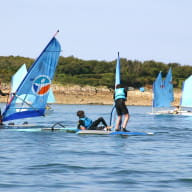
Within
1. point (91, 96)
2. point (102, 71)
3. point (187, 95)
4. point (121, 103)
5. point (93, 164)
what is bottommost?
point (93, 164)

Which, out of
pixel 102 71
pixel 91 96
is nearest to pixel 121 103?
pixel 91 96

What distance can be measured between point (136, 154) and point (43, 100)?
8800mm

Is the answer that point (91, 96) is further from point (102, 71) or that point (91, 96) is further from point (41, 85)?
point (41, 85)

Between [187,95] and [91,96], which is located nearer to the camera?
[187,95]

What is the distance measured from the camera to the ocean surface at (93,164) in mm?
12734

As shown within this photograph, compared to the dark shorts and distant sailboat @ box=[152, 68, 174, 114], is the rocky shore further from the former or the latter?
the dark shorts

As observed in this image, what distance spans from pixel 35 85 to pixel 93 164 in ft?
34.8

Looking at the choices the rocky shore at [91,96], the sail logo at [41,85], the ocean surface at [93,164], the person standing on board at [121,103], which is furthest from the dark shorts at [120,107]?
the rocky shore at [91,96]

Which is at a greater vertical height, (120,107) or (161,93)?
(161,93)

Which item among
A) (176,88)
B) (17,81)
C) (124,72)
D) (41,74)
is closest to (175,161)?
(41,74)

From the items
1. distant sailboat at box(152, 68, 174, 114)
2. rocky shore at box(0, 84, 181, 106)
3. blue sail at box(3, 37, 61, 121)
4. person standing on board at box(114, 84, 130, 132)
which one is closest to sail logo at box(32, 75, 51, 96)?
blue sail at box(3, 37, 61, 121)

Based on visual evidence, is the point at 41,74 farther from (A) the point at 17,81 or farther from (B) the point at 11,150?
(A) the point at 17,81

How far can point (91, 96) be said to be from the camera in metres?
94.5

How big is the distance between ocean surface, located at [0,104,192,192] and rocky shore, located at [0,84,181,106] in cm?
6869
